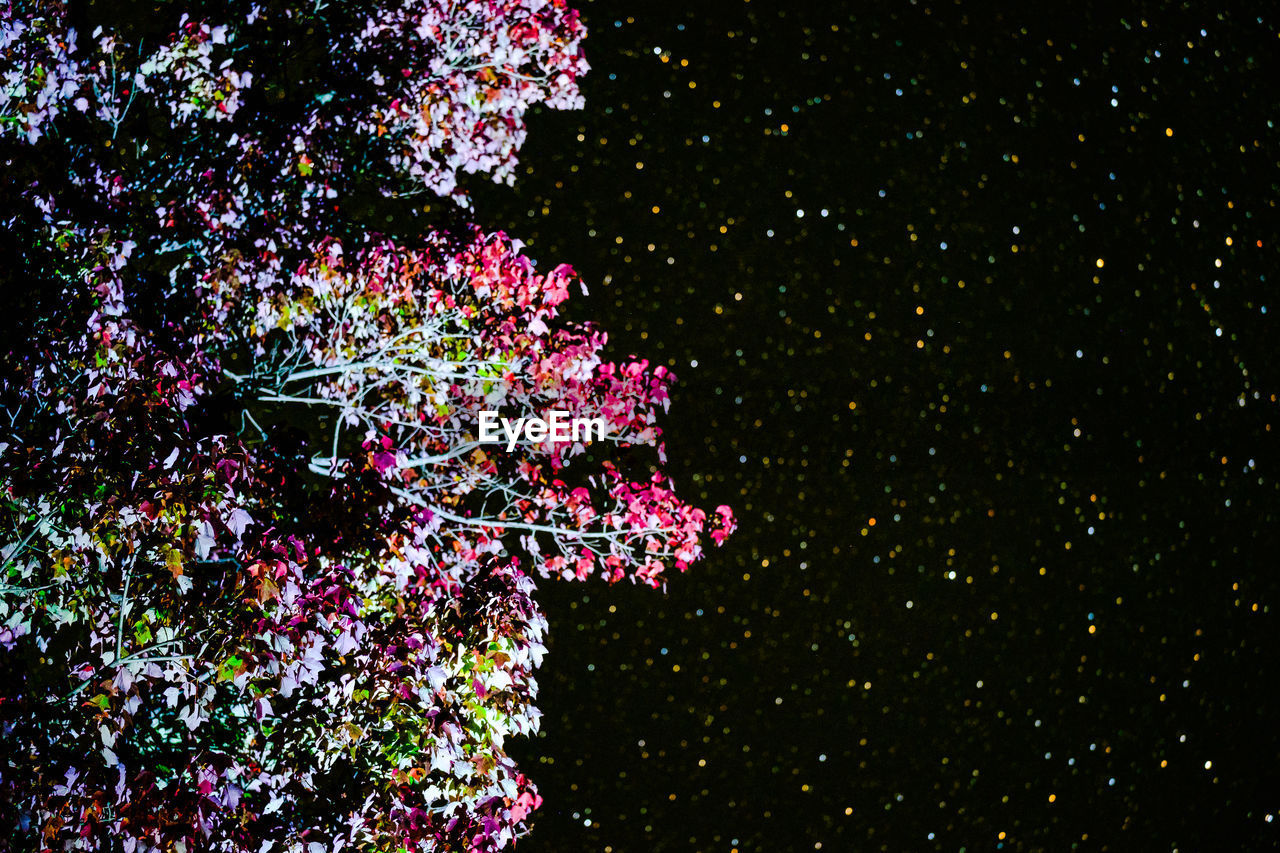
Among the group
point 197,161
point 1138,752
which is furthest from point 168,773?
point 1138,752

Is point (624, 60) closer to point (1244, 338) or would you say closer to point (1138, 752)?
point (1244, 338)

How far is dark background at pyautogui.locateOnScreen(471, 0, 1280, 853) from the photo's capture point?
2.81m

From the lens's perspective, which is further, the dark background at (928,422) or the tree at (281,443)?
the dark background at (928,422)

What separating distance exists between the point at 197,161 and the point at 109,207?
0.28 meters

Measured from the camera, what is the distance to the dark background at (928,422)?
2.81 m

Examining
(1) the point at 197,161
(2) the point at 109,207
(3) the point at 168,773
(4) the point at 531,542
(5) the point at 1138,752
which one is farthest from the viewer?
(5) the point at 1138,752

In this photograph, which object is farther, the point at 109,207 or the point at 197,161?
the point at 197,161

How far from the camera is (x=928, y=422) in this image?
2.97 metres

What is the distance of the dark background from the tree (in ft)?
0.98

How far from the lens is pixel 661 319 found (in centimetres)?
284

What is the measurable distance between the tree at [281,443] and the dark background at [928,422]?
0.30 m

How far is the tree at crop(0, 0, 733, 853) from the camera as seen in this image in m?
1.54

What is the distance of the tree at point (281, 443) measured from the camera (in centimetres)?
154

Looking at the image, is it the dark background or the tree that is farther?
the dark background
